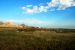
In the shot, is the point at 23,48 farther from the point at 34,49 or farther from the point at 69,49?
the point at 69,49

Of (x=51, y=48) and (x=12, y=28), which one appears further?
(x=12, y=28)

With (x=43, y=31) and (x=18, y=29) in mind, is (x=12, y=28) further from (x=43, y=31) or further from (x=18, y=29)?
(x=43, y=31)

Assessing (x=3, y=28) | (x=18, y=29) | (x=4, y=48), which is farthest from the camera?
(x=18, y=29)

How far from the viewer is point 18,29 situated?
21656 millimetres

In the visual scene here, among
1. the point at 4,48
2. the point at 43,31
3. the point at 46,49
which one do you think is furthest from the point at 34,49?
the point at 43,31

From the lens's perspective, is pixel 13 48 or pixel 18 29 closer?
pixel 13 48

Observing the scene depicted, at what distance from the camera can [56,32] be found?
2122cm

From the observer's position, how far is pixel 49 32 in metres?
21.0

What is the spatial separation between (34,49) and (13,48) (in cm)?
123

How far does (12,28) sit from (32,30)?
2.41m

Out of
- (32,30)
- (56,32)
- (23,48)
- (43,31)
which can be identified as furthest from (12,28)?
(23,48)

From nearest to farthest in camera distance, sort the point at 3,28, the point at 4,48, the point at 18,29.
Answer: the point at 4,48
the point at 3,28
the point at 18,29

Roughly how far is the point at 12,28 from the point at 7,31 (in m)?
0.81

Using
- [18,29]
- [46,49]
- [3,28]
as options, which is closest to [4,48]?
[46,49]
